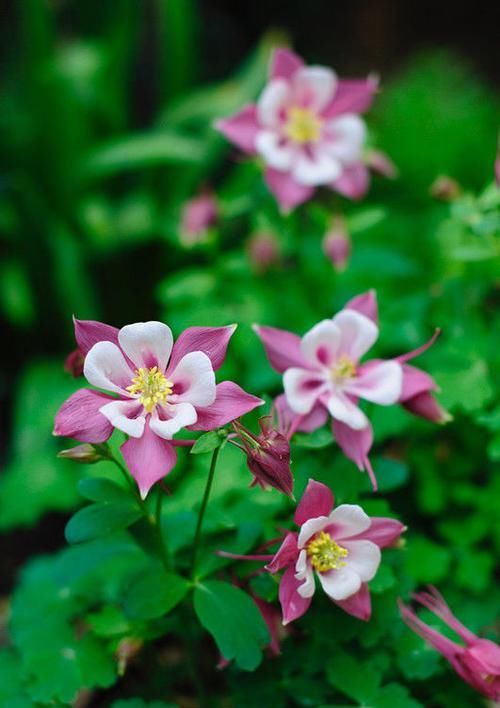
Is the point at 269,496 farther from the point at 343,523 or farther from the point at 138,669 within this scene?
the point at 138,669

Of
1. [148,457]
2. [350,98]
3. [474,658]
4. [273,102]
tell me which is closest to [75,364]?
[148,457]

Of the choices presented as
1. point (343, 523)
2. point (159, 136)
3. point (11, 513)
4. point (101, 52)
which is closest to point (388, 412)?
point (343, 523)

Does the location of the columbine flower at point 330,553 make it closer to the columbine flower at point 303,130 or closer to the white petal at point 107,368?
the white petal at point 107,368

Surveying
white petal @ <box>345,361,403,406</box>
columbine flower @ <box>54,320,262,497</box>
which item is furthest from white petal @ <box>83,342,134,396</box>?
white petal @ <box>345,361,403,406</box>

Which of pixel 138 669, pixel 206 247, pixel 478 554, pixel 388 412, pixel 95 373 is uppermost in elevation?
pixel 95 373

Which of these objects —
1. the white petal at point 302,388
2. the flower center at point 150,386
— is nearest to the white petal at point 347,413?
the white petal at point 302,388

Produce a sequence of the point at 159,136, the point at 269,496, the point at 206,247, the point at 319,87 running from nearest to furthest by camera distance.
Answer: the point at 269,496
the point at 319,87
the point at 206,247
the point at 159,136

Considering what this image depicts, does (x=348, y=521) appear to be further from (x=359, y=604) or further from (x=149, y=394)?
(x=149, y=394)
